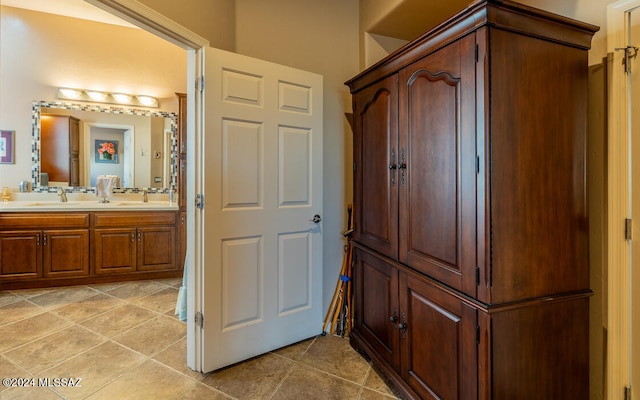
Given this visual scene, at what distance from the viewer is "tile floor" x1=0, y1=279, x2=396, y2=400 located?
5.91ft

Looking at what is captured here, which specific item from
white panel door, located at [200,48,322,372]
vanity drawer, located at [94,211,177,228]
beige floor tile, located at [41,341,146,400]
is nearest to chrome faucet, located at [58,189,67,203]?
vanity drawer, located at [94,211,177,228]

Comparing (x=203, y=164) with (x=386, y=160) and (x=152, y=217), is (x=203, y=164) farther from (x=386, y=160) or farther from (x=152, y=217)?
(x=152, y=217)

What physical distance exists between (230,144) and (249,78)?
0.47m

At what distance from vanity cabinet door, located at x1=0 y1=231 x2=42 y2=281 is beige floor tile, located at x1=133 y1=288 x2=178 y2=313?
1.32 meters


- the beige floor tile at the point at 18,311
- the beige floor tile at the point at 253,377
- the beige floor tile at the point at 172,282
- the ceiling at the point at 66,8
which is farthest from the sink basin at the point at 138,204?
the beige floor tile at the point at 253,377

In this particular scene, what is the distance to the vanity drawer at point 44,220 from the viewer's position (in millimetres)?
3307

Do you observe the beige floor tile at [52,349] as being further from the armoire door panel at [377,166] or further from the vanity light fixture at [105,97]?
the vanity light fixture at [105,97]

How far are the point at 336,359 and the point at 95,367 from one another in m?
1.60

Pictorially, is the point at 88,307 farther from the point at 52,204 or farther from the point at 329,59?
the point at 329,59

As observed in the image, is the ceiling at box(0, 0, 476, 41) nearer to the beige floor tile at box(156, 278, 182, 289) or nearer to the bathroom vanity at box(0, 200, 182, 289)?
the bathroom vanity at box(0, 200, 182, 289)

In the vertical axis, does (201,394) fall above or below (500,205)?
below

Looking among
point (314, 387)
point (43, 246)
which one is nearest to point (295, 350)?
point (314, 387)

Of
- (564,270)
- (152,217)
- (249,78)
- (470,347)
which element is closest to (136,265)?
(152,217)

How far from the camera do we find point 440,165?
1405mm
